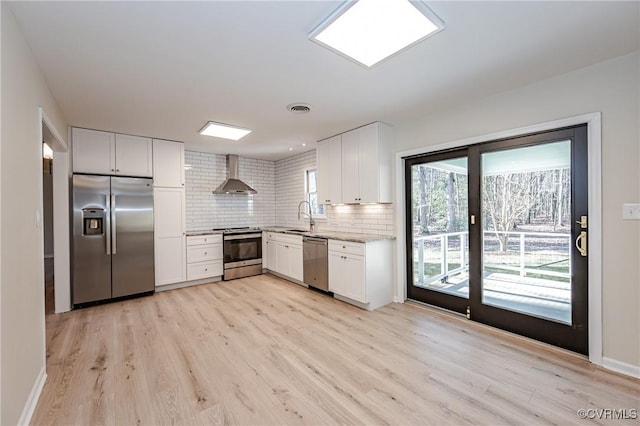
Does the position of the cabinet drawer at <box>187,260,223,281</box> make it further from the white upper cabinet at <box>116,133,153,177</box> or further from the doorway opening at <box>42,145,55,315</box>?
the doorway opening at <box>42,145,55,315</box>

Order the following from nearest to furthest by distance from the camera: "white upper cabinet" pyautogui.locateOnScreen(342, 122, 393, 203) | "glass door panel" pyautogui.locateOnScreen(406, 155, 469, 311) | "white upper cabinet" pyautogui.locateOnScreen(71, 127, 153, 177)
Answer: "glass door panel" pyautogui.locateOnScreen(406, 155, 469, 311) < "white upper cabinet" pyautogui.locateOnScreen(342, 122, 393, 203) < "white upper cabinet" pyautogui.locateOnScreen(71, 127, 153, 177)

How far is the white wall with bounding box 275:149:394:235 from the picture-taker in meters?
4.20

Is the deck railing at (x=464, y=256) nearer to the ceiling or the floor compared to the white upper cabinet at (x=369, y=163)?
nearer to the floor

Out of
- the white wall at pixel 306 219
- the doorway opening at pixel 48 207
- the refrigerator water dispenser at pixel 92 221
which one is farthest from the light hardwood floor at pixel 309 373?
the doorway opening at pixel 48 207

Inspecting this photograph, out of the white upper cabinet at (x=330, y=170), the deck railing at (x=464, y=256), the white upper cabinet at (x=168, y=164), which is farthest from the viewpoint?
the white upper cabinet at (x=168, y=164)

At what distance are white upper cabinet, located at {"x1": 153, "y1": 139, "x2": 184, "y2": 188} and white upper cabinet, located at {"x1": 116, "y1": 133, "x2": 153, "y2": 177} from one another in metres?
0.08

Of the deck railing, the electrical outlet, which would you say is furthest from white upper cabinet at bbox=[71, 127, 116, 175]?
the electrical outlet

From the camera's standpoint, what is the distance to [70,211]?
12.5 ft

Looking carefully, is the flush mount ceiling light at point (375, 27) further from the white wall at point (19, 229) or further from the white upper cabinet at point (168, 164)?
the white upper cabinet at point (168, 164)

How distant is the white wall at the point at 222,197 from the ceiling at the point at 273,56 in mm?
2120

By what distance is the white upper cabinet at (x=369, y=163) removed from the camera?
3832 millimetres

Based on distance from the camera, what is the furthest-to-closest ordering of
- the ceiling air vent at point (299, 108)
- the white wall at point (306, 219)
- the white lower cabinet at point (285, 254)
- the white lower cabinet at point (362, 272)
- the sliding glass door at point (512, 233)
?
1. the white lower cabinet at point (285, 254)
2. the white wall at point (306, 219)
3. the white lower cabinet at point (362, 272)
4. the ceiling air vent at point (299, 108)
5. the sliding glass door at point (512, 233)

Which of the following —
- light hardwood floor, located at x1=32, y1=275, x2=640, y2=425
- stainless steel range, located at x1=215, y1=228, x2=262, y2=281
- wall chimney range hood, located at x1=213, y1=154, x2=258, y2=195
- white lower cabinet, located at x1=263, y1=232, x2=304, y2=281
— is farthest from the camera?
wall chimney range hood, located at x1=213, y1=154, x2=258, y2=195

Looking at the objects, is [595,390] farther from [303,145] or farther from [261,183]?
[261,183]
